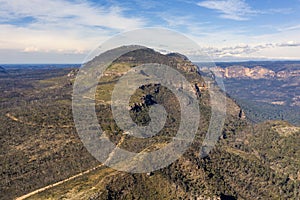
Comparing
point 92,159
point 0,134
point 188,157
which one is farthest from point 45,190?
point 0,134

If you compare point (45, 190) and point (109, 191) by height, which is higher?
point (109, 191)

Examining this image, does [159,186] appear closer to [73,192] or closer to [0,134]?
[73,192]

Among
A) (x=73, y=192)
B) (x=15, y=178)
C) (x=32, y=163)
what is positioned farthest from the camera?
(x=32, y=163)

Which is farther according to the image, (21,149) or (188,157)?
(21,149)

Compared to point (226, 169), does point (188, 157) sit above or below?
above

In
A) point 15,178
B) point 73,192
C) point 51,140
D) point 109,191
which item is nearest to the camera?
point 109,191

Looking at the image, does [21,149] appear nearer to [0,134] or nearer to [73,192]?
[0,134]

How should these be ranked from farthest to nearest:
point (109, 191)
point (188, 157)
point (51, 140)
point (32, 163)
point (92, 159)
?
1. point (51, 140)
2. point (92, 159)
3. point (32, 163)
4. point (188, 157)
5. point (109, 191)

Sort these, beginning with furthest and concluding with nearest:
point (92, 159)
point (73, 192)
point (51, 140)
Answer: point (51, 140)
point (92, 159)
point (73, 192)

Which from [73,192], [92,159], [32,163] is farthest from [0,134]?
[73,192]
